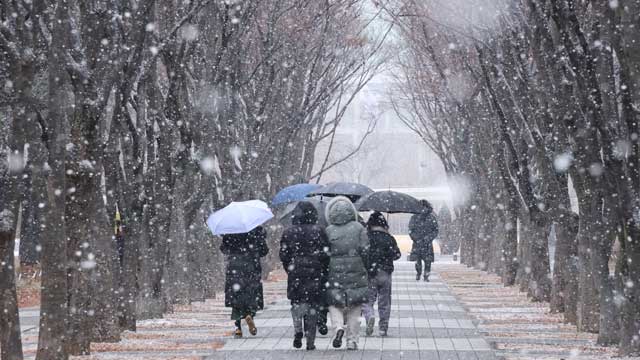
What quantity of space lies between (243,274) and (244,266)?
0.11 metres

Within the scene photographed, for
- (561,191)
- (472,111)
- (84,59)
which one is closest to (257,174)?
(472,111)

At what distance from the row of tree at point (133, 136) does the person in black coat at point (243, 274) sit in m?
1.51

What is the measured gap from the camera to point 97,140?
486 inches

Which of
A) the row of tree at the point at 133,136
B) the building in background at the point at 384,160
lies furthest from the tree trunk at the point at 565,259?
the building in background at the point at 384,160

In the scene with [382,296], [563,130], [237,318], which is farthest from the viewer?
[382,296]

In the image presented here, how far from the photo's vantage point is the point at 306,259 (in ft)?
Result: 43.8

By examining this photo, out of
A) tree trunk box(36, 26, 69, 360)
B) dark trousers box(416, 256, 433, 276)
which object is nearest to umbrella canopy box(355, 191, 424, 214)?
tree trunk box(36, 26, 69, 360)

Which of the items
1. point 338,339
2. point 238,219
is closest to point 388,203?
point 238,219

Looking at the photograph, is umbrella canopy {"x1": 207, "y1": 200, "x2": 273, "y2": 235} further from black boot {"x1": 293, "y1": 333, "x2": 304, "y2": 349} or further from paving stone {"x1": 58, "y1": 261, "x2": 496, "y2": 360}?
black boot {"x1": 293, "y1": 333, "x2": 304, "y2": 349}

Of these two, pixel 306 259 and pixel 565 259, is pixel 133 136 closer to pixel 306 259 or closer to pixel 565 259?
pixel 306 259

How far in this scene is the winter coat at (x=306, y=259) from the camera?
43.7ft

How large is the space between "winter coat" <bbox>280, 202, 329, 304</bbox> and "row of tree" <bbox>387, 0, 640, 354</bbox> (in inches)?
132

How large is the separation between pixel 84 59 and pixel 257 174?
13.2 metres

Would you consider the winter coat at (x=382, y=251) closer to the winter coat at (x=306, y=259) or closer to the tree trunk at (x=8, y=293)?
the winter coat at (x=306, y=259)
